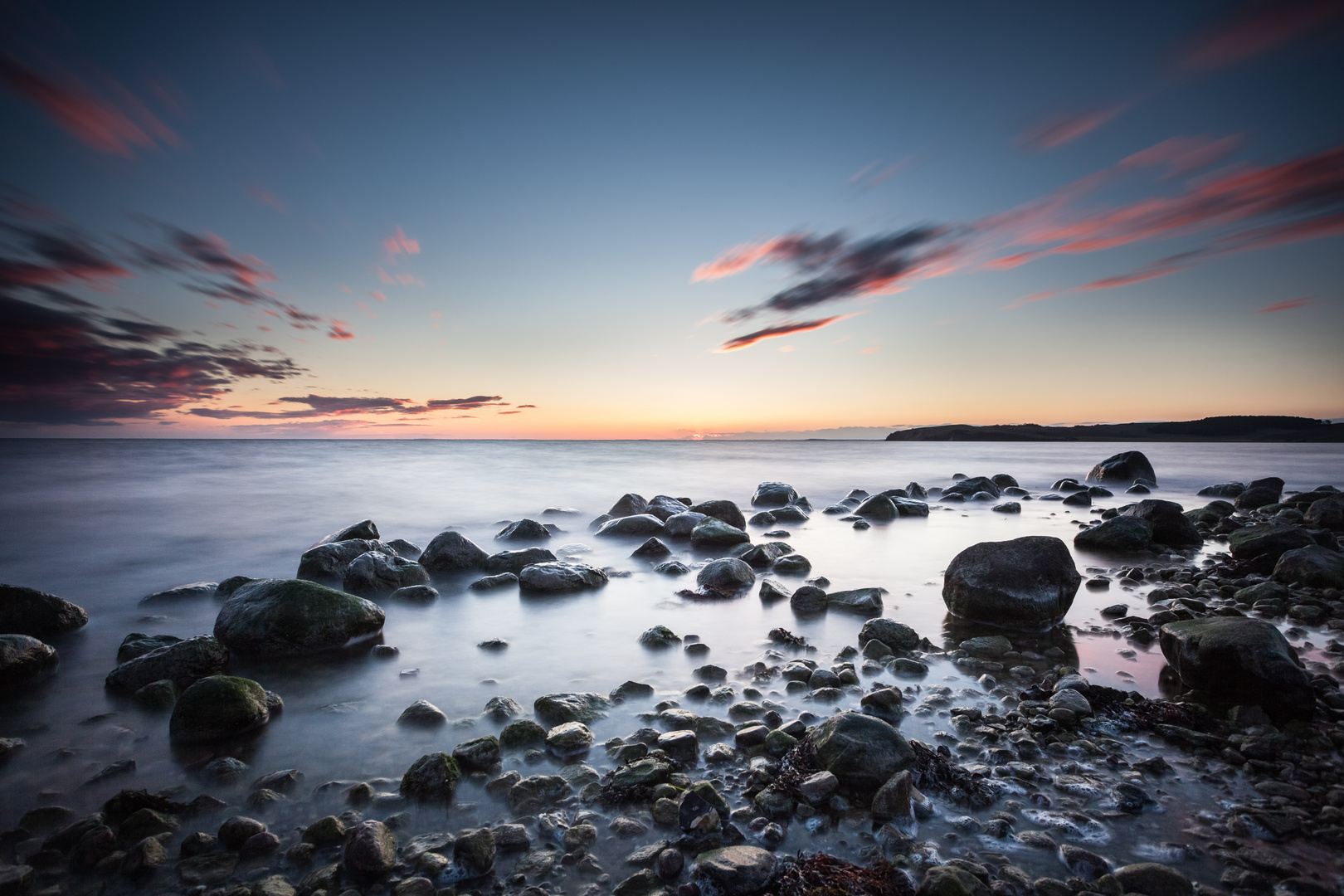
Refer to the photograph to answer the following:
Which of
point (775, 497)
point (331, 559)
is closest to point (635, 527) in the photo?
point (331, 559)

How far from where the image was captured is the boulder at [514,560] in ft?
31.0

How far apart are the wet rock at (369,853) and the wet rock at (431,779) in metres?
0.48

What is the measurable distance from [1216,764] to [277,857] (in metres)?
5.43

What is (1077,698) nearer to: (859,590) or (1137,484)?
(859,590)

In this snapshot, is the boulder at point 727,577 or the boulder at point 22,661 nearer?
the boulder at point 22,661

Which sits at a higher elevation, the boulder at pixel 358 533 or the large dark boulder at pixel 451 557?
the boulder at pixel 358 533

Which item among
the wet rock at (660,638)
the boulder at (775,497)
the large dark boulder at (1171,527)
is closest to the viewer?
the wet rock at (660,638)

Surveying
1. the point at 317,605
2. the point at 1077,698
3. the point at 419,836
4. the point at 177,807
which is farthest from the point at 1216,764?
the point at 317,605

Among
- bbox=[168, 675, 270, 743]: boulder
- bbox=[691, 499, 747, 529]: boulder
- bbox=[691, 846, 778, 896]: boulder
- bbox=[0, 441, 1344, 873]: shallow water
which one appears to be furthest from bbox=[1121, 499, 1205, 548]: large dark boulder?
bbox=[168, 675, 270, 743]: boulder

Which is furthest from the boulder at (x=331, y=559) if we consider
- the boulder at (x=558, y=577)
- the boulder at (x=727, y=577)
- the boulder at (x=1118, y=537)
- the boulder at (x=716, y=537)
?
the boulder at (x=1118, y=537)

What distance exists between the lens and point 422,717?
4406 mm

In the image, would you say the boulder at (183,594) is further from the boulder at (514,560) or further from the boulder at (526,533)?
the boulder at (526,533)

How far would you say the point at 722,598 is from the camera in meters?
7.60

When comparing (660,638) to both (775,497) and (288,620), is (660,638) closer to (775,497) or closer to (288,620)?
(288,620)
